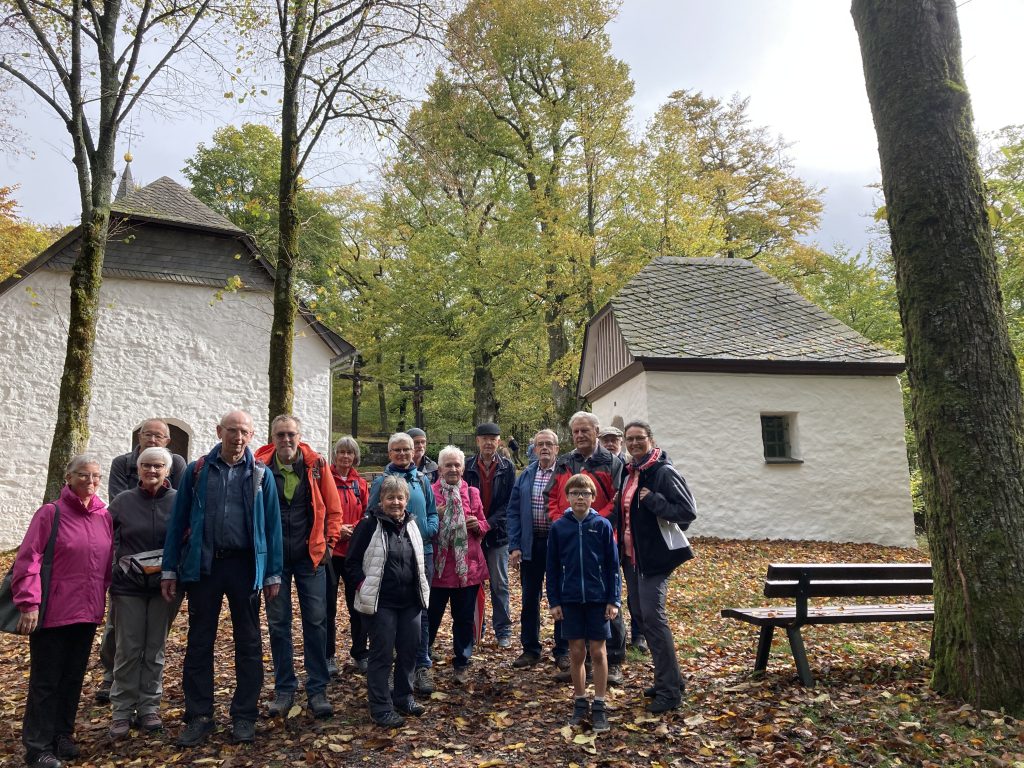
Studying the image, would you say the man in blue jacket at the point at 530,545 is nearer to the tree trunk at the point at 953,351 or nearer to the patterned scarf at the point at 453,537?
the patterned scarf at the point at 453,537

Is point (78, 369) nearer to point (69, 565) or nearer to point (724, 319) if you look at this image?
point (69, 565)

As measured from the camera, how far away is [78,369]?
8781mm

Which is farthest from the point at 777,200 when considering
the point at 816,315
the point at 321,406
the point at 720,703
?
the point at 720,703

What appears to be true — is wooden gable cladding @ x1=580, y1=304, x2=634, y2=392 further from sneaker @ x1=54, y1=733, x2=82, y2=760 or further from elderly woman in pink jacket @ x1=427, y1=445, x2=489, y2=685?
sneaker @ x1=54, y1=733, x2=82, y2=760

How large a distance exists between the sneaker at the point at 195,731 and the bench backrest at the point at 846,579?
370 centimetres

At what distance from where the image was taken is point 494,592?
6.27 meters

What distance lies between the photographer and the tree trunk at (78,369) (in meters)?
8.58

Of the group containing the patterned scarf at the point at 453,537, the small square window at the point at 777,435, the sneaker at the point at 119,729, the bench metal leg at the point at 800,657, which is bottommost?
the sneaker at the point at 119,729

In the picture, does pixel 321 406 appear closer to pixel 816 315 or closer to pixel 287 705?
pixel 816 315

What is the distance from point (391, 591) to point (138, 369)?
12421mm

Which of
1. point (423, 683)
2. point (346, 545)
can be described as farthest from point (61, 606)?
point (423, 683)

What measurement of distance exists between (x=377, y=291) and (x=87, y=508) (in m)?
20.3

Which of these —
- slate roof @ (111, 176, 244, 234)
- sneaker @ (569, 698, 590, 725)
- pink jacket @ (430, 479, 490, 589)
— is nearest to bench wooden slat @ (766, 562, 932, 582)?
sneaker @ (569, 698, 590, 725)

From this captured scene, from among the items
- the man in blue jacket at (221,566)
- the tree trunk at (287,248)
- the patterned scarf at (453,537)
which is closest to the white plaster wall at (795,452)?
the tree trunk at (287,248)
